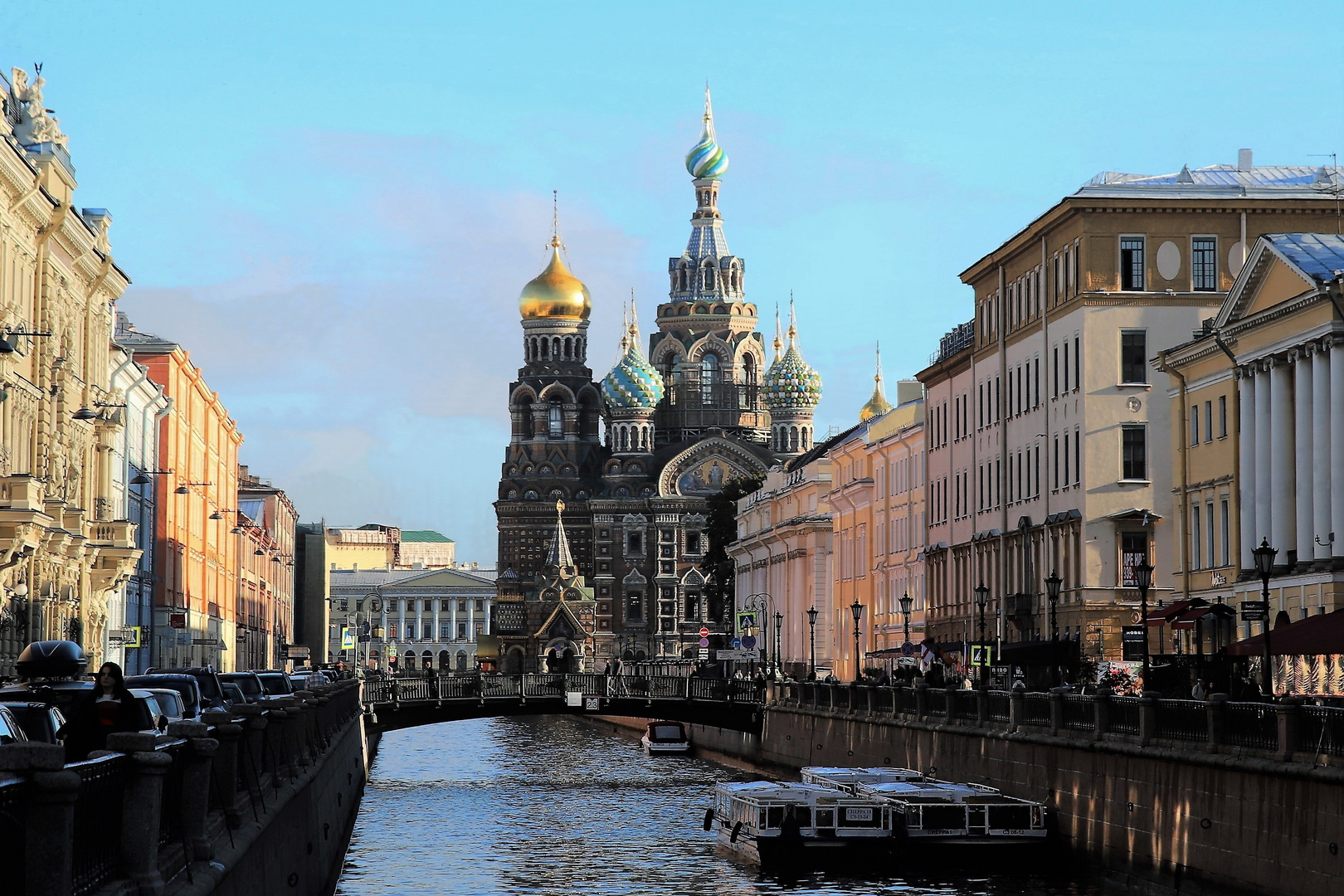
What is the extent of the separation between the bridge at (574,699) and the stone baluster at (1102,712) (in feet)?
117

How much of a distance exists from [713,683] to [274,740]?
48.6 metres

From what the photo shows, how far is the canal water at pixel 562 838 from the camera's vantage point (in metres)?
37.7

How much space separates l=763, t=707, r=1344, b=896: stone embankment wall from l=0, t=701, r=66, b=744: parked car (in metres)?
14.2

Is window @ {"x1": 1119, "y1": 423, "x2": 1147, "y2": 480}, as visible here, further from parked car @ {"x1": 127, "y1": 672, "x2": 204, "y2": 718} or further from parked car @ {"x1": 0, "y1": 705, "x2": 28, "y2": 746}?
parked car @ {"x1": 0, "y1": 705, "x2": 28, "y2": 746}

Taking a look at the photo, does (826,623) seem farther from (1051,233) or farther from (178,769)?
(178,769)

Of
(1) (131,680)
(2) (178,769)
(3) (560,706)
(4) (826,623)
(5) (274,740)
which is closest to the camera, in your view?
(2) (178,769)

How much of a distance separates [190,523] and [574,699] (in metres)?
24.5

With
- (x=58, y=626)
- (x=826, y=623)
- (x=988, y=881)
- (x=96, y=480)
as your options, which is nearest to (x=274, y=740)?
(x=988, y=881)

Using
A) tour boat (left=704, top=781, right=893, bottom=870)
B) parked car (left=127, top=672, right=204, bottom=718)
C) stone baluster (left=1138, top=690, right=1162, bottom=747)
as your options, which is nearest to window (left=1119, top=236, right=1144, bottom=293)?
tour boat (left=704, top=781, right=893, bottom=870)

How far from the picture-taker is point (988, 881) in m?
37.0

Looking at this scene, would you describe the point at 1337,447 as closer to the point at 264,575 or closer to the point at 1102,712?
the point at 1102,712

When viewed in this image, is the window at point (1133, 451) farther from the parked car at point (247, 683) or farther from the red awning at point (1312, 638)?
the red awning at point (1312, 638)

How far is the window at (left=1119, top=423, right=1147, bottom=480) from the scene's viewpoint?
62853mm

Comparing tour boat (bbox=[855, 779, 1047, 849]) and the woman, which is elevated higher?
the woman
